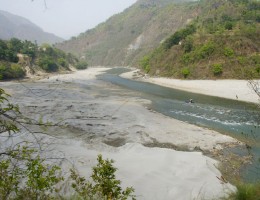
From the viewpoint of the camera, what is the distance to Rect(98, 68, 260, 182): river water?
27.8 metres

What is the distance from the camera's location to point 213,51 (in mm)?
78312

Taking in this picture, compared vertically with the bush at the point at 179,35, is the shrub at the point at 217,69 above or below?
below

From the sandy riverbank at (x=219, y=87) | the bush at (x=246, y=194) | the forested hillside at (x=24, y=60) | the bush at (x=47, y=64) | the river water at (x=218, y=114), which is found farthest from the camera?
the bush at (x=47, y=64)

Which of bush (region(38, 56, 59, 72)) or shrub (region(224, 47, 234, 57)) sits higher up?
shrub (region(224, 47, 234, 57))

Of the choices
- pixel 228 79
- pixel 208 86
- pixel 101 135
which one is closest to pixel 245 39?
pixel 228 79

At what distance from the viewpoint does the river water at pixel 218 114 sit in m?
27.8

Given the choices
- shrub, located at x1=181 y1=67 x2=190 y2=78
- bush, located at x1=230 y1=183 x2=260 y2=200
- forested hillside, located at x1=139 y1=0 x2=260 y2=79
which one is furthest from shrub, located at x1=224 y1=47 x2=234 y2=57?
bush, located at x1=230 y1=183 x2=260 y2=200

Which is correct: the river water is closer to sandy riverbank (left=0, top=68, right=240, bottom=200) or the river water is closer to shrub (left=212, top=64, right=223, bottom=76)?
sandy riverbank (left=0, top=68, right=240, bottom=200)

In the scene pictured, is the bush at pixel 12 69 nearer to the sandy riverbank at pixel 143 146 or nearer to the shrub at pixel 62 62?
the shrub at pixel 62 62

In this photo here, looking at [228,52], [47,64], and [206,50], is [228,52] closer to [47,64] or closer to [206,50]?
[206,50]

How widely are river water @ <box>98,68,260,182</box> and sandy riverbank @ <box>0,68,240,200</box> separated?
236 centimetres

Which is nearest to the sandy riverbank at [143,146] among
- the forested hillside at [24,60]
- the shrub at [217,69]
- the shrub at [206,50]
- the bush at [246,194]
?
the bush at [246,194]

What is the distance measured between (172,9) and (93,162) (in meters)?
176

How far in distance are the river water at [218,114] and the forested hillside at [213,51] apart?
18.3 metres
